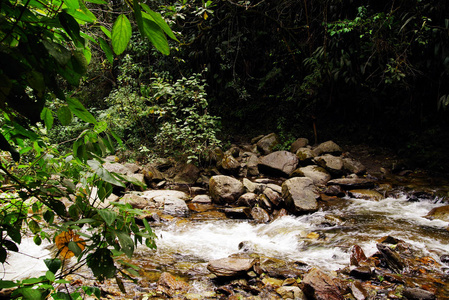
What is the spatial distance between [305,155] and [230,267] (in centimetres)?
504

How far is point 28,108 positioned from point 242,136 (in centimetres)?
977

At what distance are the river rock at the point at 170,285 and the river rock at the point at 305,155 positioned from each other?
5.26m

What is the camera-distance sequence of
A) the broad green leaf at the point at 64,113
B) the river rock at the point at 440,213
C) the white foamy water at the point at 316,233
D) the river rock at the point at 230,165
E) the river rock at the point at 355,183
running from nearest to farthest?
1. the broad green leaf at the point at 64,113
2. the white foamy water at the point at 316,233
3. the river rock at the point at 440,213
4. the river rock at the point at 355,183
5. the river rock at the point at 230,165

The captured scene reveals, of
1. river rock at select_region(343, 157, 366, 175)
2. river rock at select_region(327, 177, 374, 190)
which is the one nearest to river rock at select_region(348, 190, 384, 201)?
river rock at select_region(327, 177, 374, 190)

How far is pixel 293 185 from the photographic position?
531cm

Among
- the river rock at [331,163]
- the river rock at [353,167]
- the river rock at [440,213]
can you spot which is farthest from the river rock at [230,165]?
the river rock at [440,213]

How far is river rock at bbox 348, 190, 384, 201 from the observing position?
5.44 metres

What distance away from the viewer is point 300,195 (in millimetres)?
5137

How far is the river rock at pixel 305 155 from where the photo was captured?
7203mm

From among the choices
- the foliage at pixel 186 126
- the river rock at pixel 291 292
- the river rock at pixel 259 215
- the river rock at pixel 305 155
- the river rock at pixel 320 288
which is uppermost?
the foliage at pixel 186 126

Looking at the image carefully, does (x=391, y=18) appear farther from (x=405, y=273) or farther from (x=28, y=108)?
(x=28, y=108)

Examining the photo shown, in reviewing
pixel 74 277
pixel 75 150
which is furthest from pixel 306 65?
pixel 75 150

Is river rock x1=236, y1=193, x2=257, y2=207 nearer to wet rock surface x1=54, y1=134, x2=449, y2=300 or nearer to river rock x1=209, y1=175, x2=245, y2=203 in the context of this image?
wet rock surface x1=54, y1=134, x2=449, y2=300

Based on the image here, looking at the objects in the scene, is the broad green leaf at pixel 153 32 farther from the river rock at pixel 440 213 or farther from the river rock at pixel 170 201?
the river rock at pixel 440 213
